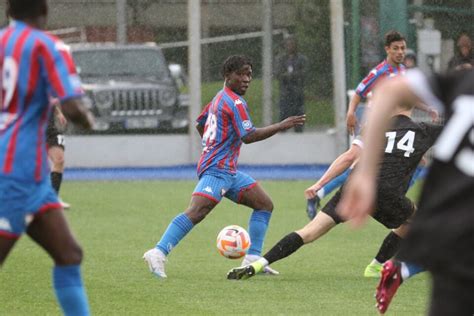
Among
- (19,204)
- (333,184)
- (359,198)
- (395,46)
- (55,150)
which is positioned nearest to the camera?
(359,198)

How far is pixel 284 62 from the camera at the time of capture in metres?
21.3

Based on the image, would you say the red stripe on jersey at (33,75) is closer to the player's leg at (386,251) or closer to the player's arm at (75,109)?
the player's arm at (75,109)

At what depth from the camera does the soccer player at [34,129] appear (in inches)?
215

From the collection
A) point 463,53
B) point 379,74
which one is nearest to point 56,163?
point 379,74

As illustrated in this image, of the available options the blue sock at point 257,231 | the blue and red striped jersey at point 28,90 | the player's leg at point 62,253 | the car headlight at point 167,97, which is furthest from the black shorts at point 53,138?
the blue and red striped jersey at point 28,90

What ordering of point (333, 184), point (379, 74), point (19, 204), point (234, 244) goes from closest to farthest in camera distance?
point (19, 204)
point (234, 244)
point (379, 74)
point (333, 184)

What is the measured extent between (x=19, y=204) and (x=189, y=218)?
158 inches

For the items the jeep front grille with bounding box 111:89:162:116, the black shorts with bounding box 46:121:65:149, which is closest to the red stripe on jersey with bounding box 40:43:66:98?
the black shorts with bounding box 46:121:65:149

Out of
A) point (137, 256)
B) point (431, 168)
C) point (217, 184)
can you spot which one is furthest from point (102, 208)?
point (431, 168)

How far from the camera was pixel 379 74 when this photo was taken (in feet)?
40.4

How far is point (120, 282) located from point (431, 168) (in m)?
5.21

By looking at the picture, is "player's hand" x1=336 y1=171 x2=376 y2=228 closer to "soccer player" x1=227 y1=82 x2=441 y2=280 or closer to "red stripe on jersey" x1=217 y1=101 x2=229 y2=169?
"soccer player" x1=227 y1=82 x2=441 y2=280

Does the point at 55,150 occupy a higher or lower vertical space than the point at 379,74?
lower

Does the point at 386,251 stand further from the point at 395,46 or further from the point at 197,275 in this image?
the point at 395,46
